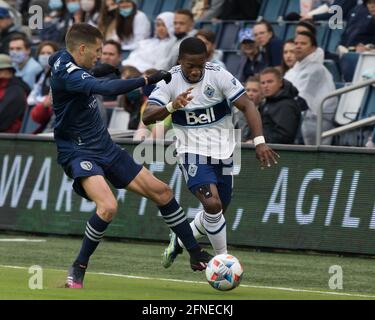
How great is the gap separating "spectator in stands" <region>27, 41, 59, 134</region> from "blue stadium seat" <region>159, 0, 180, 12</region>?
2.43 meters

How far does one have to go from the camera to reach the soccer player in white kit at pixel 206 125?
11477 mm

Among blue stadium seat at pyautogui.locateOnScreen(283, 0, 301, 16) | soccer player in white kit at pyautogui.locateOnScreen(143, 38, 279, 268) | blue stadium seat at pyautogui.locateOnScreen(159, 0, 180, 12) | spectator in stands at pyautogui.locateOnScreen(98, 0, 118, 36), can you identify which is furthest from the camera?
blue stadium seat at pyautogui.locateOnScreen(159, 0, 180, 12)

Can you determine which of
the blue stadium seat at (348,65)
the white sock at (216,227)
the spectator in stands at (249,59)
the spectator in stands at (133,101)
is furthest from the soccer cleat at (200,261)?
the spectator in stands at (249,59)

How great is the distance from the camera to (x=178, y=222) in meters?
11.4

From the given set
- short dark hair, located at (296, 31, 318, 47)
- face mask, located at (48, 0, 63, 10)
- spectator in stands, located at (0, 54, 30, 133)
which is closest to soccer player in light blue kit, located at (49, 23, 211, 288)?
short dark hair, located at (296, 31, 318, 47)

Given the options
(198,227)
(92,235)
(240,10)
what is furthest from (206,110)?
(240,10)

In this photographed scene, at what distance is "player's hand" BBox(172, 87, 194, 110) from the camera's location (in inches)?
421

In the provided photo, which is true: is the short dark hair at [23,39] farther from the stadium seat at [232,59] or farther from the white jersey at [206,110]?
the white jersey at [206,110]

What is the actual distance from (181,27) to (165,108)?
7384 millimetres

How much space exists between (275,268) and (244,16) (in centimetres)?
740

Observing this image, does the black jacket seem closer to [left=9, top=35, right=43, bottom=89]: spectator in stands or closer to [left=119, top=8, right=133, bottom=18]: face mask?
[left=119, top=8, right=133, bottom=18]: face mask

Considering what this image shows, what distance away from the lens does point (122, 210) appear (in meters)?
16.0
